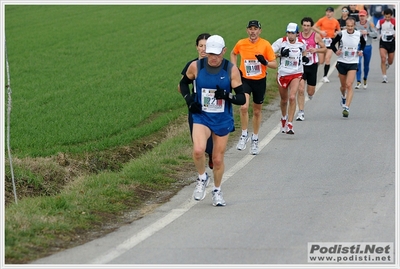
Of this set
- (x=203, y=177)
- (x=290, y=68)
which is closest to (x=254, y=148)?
(x=290, y=68)

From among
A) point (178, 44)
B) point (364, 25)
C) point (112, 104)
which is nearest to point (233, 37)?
point (178, 44)

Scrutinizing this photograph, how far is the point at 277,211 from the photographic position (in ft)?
34.2

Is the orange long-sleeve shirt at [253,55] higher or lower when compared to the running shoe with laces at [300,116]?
higher

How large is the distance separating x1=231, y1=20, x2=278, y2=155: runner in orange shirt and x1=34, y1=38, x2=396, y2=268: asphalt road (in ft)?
1.32

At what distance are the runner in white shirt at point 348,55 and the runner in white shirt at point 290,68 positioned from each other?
251cm

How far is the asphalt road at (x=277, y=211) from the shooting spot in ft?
28.2

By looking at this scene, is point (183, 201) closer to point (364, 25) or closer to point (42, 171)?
point (42, 171)

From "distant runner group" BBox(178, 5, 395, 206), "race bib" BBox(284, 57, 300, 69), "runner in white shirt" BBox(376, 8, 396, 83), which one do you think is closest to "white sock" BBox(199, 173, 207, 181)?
"distant runner group" BBox(178, 5, 395, 206)

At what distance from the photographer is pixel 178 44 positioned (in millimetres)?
32344

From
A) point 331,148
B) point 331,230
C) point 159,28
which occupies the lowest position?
point 159,28

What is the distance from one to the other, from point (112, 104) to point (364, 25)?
22.2 ft

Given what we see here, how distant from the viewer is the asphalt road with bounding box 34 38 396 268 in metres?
8.60

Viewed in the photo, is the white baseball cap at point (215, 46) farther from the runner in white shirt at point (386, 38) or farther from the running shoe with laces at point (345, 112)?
the runner in white shirt at point (386, 38)

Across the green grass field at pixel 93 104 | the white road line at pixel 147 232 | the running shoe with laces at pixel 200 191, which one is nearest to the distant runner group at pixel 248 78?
the running shoe with laces at pixel 200 191
